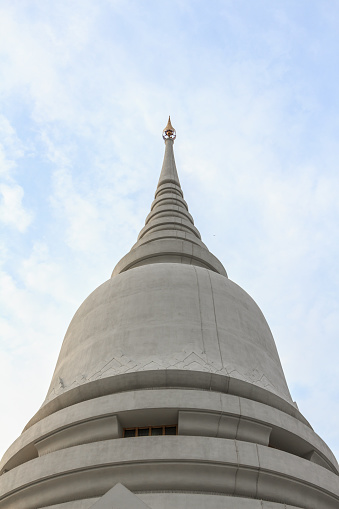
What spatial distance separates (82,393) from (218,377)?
323 centimetres

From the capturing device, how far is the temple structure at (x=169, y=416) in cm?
1149

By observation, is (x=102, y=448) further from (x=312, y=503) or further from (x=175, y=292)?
(x=175, y=292)

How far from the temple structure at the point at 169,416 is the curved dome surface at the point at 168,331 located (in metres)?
0.04

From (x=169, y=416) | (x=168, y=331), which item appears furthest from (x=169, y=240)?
(x=169, y=416)

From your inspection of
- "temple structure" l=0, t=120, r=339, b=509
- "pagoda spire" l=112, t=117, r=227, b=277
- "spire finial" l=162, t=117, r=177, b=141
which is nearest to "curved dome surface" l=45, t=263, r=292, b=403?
"temple structure" l=0, t=120, r=339, b=509

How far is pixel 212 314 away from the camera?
16.4m

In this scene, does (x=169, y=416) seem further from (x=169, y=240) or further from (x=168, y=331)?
(x=169, y=240)

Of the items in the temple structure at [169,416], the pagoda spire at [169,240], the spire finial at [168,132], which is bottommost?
the temple structure at [169,416]

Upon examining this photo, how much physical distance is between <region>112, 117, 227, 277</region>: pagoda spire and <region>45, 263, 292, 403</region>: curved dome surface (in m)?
2.06

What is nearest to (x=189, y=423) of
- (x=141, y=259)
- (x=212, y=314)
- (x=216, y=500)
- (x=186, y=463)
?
(x=186, y=463)

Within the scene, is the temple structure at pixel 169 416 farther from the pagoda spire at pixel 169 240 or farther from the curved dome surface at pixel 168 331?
the pagoda spire at pixel 169 240

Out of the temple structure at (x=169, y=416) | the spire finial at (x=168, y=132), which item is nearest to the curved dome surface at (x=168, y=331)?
the temple structure at (x=169, y=416)

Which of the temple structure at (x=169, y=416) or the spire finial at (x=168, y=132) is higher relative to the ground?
the spire finial at (x=168, y=132)

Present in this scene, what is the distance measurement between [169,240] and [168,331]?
A: 5929 millimetres
